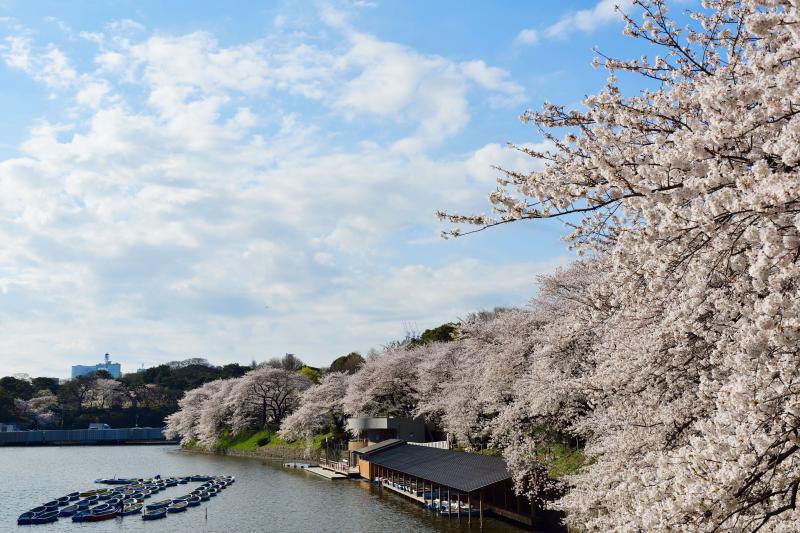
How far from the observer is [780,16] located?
15.2ft

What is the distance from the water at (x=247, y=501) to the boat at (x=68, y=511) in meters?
0.78

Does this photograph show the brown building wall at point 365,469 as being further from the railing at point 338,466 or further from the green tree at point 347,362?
the green tree at point 347,362

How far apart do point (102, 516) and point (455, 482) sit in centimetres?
1842

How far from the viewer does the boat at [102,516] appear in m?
30.9

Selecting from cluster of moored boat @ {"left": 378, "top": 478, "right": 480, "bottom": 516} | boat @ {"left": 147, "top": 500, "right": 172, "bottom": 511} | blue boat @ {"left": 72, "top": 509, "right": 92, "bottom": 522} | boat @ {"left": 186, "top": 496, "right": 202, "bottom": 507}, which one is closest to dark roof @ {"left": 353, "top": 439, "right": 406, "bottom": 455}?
cluster of moored boat @ {"left": 378, "top": 478, "right": 480, "bottom": 516}

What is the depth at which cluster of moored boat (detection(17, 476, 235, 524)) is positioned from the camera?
31.1 m

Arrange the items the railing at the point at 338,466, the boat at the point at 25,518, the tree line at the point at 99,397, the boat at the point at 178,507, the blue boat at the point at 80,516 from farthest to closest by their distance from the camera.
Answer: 1. the tree line at the point at 99,397
2. the railing at the point at 338,466
3. the boat at the point at 178,507
4. the blue boat at the point at 80,516
5. the boat at the point at 25,518

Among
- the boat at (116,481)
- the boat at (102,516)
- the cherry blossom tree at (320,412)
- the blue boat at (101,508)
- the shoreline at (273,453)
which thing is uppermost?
the cherry blossom tree at (320,412)

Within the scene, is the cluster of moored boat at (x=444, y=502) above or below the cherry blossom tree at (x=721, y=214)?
below

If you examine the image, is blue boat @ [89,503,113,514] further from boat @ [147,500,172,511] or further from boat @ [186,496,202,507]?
boat @ [186,496,202,507]

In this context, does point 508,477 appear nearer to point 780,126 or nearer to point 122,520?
point 122,520

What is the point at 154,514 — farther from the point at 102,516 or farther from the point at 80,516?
the point at 80,516

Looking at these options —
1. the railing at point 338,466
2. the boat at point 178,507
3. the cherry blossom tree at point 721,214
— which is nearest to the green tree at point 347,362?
the railing at point 338,466

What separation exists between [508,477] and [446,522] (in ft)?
14.6
